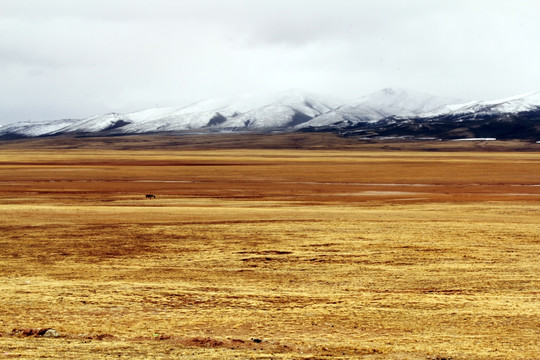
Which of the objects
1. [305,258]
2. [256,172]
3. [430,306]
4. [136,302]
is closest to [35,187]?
[256,172]

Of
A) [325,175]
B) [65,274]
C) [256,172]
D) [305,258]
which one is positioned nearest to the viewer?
[65,274]

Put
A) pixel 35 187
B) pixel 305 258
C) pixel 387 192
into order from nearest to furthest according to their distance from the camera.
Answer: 1. pixel 305 258
2. pixel 387 192
3. pixel 35 187

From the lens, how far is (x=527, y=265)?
1634 cm

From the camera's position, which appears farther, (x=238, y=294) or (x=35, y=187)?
(x=35, y=187)

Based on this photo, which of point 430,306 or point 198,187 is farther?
point 198,187

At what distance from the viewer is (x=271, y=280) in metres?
14.9

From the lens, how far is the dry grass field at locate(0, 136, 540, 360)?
9742 millimetres

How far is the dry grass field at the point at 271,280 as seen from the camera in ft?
32.0

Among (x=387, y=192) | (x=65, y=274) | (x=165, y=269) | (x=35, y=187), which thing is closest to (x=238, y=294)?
(x=165, y=269)

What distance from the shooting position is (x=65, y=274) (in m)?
15.6

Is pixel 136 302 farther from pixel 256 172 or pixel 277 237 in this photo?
pixel 256 172

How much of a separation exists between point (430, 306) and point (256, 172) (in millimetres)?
50179

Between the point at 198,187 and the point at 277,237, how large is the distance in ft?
81.5

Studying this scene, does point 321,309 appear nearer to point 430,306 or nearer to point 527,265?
point 430,306
